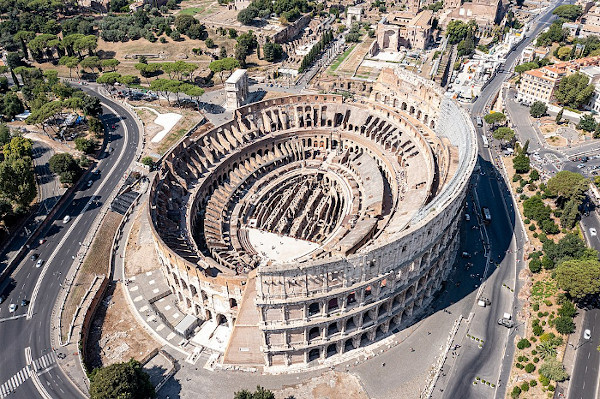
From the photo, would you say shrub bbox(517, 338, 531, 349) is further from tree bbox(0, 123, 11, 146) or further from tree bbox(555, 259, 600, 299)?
tree bbox(0, 123, 11, 146)

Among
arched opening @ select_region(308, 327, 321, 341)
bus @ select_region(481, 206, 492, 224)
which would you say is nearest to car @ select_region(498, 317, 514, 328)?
bus @ select_region(481, 206, 492, 224)

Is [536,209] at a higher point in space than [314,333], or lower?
lower

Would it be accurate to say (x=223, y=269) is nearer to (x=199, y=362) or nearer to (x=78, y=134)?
(x=199, y=362)

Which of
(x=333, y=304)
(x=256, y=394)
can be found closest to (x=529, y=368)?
(x=333, y=304)

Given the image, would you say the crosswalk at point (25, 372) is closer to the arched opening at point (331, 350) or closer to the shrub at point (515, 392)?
the arched opening at point (331, 350)

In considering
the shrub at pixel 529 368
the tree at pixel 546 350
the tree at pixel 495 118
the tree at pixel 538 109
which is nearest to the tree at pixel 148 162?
the shrub at pixel 529 368

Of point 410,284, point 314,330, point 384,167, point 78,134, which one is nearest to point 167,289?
point 314,330

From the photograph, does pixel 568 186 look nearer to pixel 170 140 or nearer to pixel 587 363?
pixel 587 363
